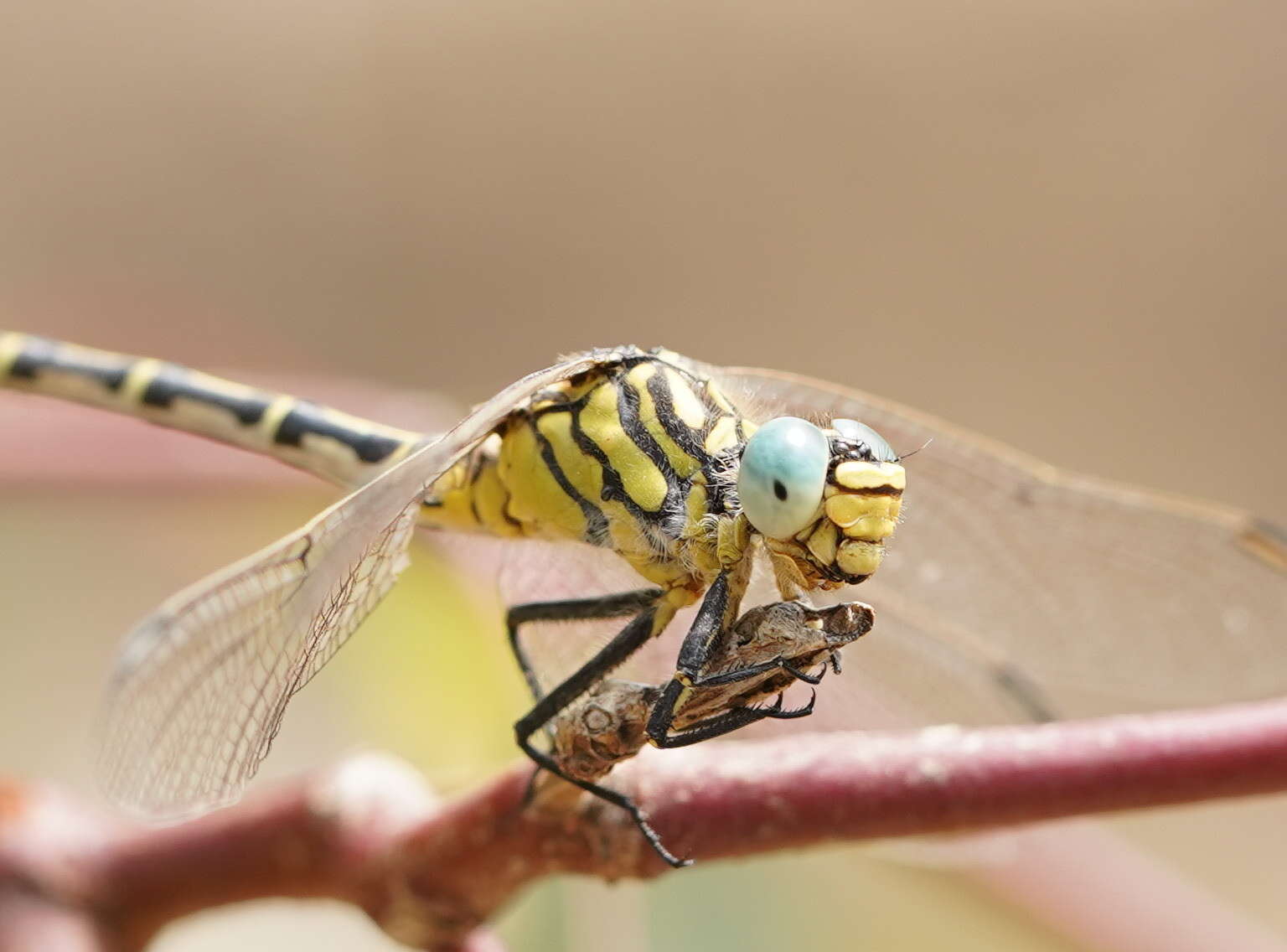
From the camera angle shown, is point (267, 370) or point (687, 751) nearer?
point (687, 751)

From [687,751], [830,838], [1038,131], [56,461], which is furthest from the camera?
[1038,131]

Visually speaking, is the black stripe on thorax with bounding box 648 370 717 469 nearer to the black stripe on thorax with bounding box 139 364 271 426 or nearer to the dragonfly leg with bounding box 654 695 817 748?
the dragonfly leg with bounding box 654 695 817 748

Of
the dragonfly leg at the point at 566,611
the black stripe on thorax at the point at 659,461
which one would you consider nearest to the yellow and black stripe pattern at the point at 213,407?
the dragonfly leg at the point at 566,611

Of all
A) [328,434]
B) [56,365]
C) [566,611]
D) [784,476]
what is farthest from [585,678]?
[56,365]

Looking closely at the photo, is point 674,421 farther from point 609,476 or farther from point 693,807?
point 693,807

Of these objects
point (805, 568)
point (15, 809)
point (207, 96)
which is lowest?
point (15, 809)

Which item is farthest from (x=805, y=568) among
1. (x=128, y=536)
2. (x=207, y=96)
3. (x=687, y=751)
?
(x=207, y=96)

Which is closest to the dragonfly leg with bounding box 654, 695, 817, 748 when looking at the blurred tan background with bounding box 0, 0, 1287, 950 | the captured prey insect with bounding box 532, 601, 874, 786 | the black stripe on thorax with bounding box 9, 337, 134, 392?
the captured prey insect with bounding box 532, 601, 874, 786

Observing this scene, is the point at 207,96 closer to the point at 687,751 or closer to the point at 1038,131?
the point at 1038,131
